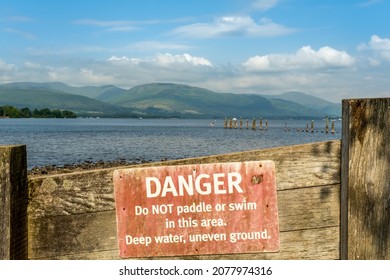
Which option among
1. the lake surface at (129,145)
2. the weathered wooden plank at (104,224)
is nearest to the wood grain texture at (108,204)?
the weathered wooden plank at (104,224)

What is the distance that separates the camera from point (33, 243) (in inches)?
118

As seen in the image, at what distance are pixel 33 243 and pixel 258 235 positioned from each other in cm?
146

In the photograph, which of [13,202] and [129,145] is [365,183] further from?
[129,145]

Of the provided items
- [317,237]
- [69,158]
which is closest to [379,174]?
[317,237]

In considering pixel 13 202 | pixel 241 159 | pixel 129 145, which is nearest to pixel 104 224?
pixel 13 202

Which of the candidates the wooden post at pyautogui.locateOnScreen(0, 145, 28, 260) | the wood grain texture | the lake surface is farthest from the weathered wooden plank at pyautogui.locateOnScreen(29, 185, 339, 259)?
the lake surface

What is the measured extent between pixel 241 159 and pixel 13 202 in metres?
1.43

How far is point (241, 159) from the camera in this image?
2.97 meters

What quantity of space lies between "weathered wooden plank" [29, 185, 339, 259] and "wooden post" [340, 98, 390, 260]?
133 millimetres

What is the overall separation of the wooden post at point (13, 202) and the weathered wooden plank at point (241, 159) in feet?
0.35

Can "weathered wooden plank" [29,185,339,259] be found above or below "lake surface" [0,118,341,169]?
above

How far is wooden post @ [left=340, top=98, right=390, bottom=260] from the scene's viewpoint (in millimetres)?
2852

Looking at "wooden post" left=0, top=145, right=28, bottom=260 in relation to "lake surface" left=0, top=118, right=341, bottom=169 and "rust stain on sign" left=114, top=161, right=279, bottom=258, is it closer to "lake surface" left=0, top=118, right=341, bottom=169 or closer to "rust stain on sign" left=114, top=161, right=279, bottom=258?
"rust stain on sign" left=114, top=161, right=279, bottom=258
